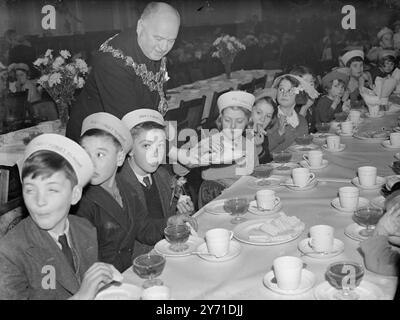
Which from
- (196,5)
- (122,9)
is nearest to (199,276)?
(122,9)

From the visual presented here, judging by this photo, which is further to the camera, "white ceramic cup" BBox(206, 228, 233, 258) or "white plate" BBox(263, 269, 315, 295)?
"white ceramic cup" BBox(206, 228, 233, 258)

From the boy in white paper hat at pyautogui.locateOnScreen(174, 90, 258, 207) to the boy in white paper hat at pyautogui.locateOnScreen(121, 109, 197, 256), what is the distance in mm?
390

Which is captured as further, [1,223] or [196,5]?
[196,5]

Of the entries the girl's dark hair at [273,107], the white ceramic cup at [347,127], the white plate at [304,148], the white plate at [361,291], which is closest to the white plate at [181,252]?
the white plate at [361,291]

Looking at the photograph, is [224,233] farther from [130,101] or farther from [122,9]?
[122,9]

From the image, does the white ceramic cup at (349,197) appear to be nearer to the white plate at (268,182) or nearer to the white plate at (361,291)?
the white plate at (268,182)

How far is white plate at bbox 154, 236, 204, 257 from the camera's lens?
1.69 meters

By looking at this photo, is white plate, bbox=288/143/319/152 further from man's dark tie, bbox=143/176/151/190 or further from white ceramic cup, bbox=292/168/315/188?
man's dark tie, bbox=143/176/151/190

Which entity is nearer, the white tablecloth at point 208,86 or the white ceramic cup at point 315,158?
the white ceramic cup at point 315,158

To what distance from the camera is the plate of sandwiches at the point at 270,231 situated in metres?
1.77

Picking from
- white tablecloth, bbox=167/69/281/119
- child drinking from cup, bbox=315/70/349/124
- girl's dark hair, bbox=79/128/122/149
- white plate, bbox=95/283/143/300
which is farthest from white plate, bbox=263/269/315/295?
white tablecloth, bbox=167/69/281/119

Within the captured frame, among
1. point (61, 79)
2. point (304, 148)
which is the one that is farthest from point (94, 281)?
point (61, 79)

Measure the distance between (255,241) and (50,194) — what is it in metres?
0.71

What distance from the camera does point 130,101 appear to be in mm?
2789
